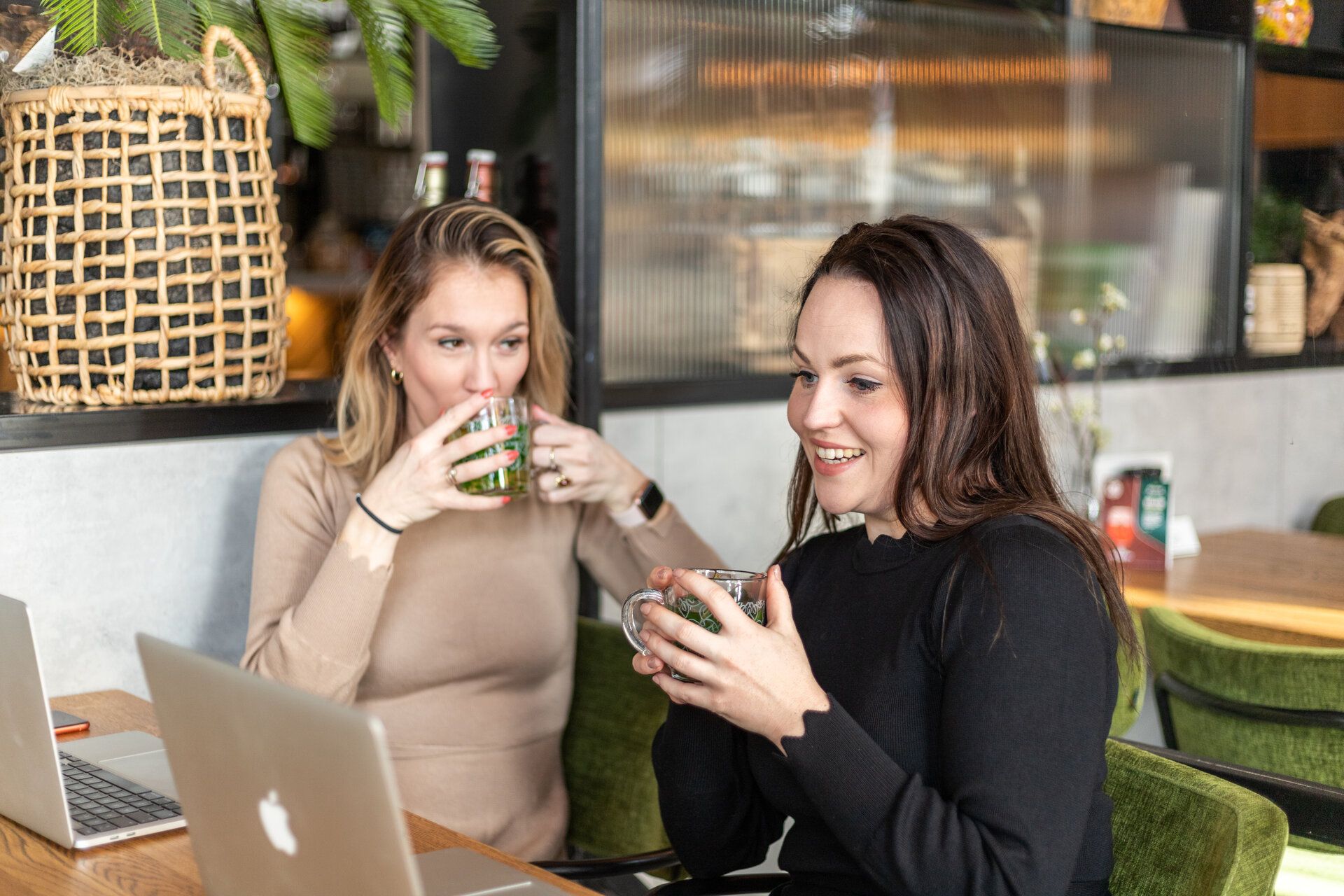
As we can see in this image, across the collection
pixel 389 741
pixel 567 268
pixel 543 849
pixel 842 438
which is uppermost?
pixel 567 268

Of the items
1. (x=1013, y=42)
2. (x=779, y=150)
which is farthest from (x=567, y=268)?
(x=1013, y=42)

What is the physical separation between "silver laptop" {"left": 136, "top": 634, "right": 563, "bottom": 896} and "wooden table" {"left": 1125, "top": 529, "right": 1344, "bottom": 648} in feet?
5.28

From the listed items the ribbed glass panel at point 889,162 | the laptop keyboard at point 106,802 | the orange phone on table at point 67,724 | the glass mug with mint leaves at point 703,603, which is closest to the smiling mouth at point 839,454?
the glass mug with mint leaves at point 703,603

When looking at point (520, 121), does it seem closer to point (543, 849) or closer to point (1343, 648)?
point (543, 849)

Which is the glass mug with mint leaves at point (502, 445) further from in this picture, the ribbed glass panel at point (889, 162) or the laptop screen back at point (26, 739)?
the ribbed glass panel at point (889, 162)

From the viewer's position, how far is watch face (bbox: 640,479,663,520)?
204 cm

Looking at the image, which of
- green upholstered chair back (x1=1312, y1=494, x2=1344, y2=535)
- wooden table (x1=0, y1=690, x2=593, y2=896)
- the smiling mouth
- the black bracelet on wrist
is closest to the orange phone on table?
wooden table (x1=0, y1=690, x2=593, y2=896)

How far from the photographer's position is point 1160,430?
127 inches

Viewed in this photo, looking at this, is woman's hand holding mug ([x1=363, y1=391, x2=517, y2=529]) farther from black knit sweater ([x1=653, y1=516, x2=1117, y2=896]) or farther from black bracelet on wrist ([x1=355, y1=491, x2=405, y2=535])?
black knit sweater ([x1=653, y1=516, x2=1117, y2=896])

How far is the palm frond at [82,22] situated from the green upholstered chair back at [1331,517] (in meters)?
1.98

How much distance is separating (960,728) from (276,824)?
0.59m

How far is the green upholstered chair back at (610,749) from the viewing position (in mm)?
1869

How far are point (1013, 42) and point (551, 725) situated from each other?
6.21 feet

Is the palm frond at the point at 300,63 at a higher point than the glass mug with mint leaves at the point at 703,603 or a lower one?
higher
